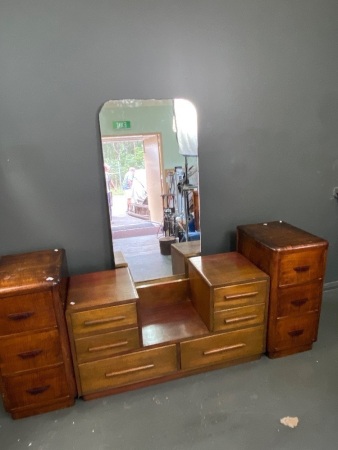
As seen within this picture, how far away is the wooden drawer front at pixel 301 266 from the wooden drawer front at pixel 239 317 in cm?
21

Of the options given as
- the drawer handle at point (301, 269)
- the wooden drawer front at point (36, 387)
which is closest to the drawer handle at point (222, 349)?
the drawer handle at point (301, 269)

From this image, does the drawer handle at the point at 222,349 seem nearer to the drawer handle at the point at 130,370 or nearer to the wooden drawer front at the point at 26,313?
the drawer handle at the point at 130,370

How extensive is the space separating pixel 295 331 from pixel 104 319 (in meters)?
1.16

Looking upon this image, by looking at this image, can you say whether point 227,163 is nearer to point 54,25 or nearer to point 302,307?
point 302,307

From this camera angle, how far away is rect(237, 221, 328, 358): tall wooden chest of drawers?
167cm

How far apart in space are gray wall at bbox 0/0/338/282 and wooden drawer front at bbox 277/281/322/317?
588 mm

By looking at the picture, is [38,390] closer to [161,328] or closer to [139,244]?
[161,328]

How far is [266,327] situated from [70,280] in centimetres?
120

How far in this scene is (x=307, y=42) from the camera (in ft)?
6.48

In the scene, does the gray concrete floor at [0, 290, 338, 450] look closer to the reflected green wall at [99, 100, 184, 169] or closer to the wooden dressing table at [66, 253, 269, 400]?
the wooden dressing table at [66, 253, 269, 400]

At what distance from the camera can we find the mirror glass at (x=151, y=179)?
70.3 inches

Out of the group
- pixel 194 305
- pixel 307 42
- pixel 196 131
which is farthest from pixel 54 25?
pixel 194 305

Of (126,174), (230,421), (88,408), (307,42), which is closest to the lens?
(230,421)

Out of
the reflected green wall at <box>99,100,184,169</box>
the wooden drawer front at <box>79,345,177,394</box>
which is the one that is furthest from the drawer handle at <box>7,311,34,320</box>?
the reflected green wall at <box>99,100,184,169</box>
